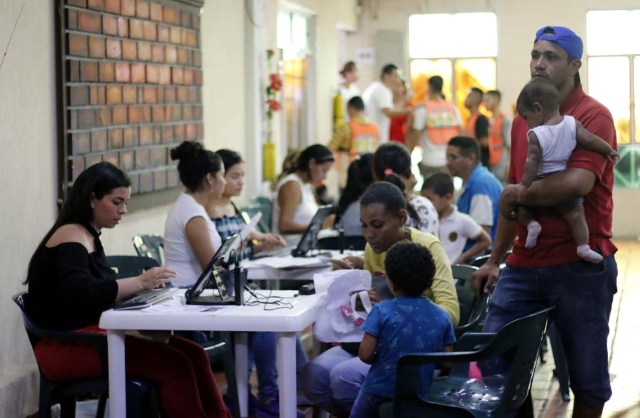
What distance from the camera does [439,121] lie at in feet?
41.8

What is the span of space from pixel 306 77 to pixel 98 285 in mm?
8610

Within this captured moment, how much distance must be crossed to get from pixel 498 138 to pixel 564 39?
31.0 feet

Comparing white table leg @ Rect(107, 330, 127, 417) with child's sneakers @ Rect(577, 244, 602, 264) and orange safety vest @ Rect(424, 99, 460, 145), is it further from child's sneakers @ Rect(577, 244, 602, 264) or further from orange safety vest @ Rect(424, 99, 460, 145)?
orange safety vest @ Rect(424, 99, 460, 145)

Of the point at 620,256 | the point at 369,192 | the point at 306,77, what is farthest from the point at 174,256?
the point at 620,256

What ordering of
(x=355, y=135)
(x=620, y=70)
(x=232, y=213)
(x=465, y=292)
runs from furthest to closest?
(x=620, y=70) → (x=355, y=135) → (x=232, y=213) → (x=465, y=292)

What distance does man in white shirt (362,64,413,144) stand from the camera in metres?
13.3

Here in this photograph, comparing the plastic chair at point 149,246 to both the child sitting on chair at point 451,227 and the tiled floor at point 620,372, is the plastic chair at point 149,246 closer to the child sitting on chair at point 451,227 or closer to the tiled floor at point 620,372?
the child sitting on chair at point 451,227

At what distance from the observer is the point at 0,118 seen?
18.2ft

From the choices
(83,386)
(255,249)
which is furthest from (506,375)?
(255,249)

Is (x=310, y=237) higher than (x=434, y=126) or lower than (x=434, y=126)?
lower

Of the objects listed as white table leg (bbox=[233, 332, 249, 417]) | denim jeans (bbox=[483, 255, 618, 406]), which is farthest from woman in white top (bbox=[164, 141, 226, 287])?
denim jeans (bbox=[483, 255, 618, 406])

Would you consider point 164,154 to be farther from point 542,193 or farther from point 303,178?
point 542,193

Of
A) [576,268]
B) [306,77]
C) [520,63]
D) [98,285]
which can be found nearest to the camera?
[576,268]

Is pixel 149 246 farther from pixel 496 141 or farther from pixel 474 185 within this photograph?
pixel 496 141
